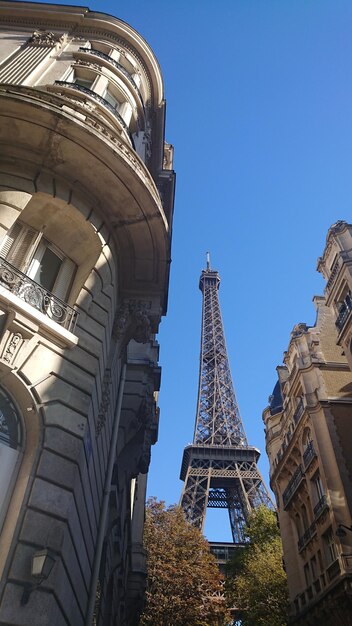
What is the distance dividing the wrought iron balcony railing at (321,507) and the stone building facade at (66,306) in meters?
10.3

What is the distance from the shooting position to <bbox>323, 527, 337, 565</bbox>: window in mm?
20578

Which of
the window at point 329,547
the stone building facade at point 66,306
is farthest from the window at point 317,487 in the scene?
the stone building facade at point 66,306

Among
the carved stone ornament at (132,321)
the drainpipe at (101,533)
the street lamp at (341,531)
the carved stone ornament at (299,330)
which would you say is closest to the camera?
the drainpipe at (101,533)

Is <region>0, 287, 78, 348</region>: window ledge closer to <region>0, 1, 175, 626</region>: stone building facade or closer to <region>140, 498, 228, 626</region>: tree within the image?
<region>0, 1, 175, 626</region>: stone building facade

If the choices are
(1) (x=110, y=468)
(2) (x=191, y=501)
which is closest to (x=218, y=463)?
(2) (x=191, y=501)

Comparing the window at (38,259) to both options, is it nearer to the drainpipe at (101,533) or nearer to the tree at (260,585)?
the drainpipe at (101,533)

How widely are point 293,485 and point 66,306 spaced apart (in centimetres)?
2225

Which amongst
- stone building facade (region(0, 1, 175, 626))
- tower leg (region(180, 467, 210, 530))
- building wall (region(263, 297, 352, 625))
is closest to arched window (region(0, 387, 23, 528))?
stone building facade (region(0, 1, 175, 626))

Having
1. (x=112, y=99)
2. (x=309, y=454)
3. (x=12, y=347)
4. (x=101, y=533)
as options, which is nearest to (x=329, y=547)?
(x=309, y=454)

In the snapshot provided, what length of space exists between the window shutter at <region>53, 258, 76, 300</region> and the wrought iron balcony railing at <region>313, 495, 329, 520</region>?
55.3 feet

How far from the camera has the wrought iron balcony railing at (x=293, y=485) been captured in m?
26.0

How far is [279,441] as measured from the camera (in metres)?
33.6

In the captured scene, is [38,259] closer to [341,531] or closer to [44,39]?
[44,39]

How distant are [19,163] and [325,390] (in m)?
20.9
